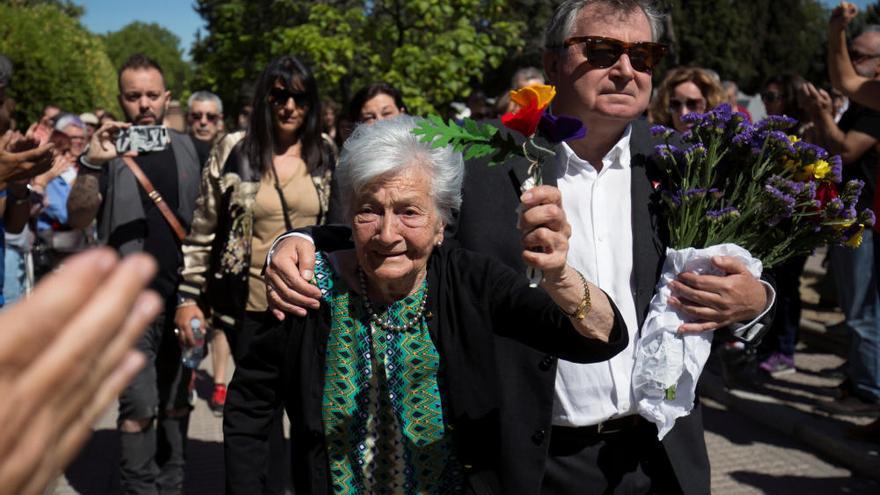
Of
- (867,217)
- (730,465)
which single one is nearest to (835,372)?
(730,465)

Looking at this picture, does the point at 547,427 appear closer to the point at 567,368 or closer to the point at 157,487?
the point at 567,368

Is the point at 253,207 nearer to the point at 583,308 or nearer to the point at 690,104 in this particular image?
the point at 583,308

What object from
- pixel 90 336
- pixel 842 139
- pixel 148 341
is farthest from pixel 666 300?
Result: pixel 842 139

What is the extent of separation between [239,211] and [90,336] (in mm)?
3456

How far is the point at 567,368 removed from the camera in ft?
8.32

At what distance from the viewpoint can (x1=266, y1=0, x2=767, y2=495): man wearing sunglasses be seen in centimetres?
241

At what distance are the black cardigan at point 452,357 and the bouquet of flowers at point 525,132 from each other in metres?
0.34

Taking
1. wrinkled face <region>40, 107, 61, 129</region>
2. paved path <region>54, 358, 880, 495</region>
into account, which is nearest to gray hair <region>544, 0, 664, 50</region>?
paved path <region>54, 358, 880, 495</region>

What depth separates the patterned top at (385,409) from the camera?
237 cm

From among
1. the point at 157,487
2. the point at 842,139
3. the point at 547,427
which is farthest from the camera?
the point at 842,139

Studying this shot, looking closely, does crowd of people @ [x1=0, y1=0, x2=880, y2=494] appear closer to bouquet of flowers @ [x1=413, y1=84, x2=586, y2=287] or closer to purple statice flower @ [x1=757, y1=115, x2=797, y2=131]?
bouquet of flowers @ [x1=413, y1=84, x2=586, y2=287]

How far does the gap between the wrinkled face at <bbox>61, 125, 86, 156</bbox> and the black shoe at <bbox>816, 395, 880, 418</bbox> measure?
24.5ft

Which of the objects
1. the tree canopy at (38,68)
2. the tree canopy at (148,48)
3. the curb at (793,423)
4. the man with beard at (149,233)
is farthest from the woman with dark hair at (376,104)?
the tree canopy at (148,48)

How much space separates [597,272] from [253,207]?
2.14 m
